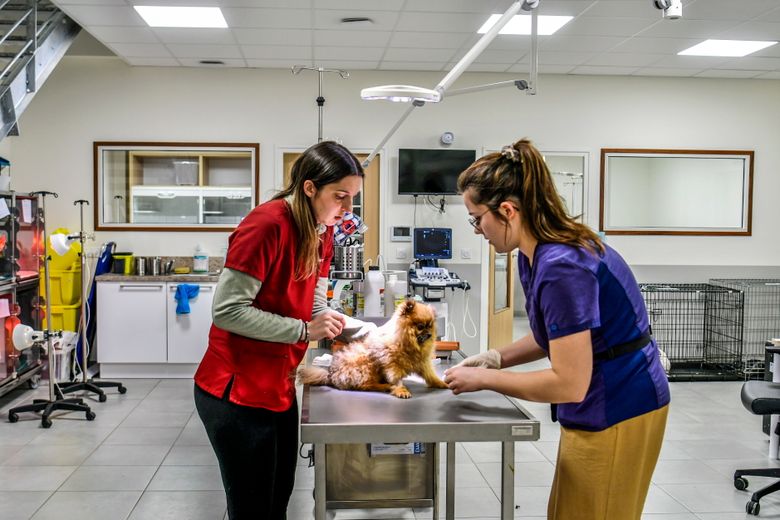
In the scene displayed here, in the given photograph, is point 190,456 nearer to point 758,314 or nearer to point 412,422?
point 412,422

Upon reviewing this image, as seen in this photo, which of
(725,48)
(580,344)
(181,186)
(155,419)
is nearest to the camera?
(580,344)

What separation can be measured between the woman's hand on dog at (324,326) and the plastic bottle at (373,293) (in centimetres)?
153

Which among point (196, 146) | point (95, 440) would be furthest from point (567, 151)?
point (95, 440)

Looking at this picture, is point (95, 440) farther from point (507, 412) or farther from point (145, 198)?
point (507, 412)

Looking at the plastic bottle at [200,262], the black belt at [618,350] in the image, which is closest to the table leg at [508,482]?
the black belt at [618,350]

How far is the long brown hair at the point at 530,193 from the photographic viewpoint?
1.50m

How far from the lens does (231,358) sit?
1755mm

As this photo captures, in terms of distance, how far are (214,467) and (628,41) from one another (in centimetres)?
428

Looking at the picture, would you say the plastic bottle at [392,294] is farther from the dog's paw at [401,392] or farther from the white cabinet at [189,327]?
the white cabinet at [189,327]

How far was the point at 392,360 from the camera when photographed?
1902 millimetres

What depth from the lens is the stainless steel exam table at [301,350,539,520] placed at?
1591 millimetres

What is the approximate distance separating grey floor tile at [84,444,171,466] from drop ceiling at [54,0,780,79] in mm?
2833

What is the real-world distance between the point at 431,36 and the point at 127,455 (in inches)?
141

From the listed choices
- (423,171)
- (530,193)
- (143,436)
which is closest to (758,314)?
(423,171)
